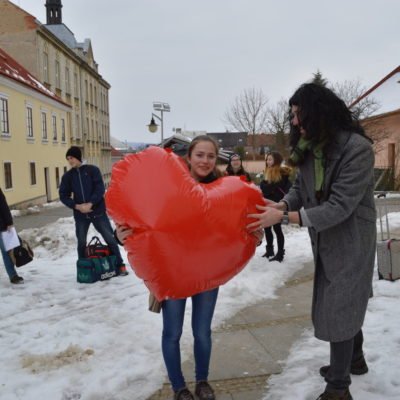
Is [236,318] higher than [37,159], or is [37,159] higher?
[37,159]

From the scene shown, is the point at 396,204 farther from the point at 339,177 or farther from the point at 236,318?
the point at 339,177

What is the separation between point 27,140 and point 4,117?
280cm

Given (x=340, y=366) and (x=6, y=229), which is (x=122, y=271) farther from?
(x=340, y=366)

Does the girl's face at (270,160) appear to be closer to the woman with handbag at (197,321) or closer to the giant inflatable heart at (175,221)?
the woman with handbag at (197,321)

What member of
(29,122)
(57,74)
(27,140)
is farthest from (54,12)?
(27,140)

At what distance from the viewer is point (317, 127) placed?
232 centimetres

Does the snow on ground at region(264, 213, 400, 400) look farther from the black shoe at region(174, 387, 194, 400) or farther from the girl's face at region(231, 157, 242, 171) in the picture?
the girl's face at region(231, 157, 242, 171)

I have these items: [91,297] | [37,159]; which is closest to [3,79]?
[37,159]

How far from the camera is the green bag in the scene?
5504 mm

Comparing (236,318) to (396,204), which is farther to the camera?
(396,204)

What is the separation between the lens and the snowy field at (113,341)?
288 centimetres

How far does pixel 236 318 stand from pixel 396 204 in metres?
11.0

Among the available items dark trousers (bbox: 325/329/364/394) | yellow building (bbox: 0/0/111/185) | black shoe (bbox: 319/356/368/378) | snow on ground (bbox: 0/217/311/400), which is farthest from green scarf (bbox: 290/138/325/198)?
yellow building (bbox: 0/0/111/185)

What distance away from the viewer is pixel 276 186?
6523 mm
